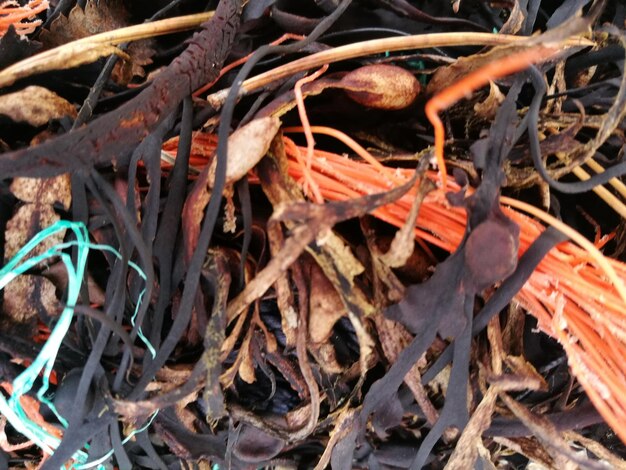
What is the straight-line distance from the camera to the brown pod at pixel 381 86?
0.40 m

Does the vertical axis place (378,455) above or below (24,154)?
below

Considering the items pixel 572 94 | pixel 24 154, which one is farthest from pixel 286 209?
pixel 572 94

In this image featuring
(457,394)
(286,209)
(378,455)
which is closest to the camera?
(286,209)

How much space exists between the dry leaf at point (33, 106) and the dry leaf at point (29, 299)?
123 mm

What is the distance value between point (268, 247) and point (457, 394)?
185mm

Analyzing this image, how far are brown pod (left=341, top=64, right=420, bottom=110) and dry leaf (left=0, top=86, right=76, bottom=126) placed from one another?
0.74 feet

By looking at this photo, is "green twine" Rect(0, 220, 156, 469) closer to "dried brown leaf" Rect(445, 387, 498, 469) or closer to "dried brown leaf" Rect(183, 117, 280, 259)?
"dried brown leaf" Rect(183, 117, 280, 259)

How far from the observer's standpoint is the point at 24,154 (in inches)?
13.5

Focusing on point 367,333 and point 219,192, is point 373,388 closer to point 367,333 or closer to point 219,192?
point 367,333

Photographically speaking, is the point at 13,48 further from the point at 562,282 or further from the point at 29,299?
the point at 562,282

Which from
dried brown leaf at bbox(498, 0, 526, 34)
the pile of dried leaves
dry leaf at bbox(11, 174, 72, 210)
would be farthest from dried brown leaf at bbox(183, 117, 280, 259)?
dried brown leaf at bbox(498, 0, 526, 34)

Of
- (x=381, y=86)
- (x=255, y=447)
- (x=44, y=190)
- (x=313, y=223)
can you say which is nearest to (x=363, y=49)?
(x=381, y=86)

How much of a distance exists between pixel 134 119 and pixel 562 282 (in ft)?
1.04

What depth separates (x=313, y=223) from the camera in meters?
0.32
